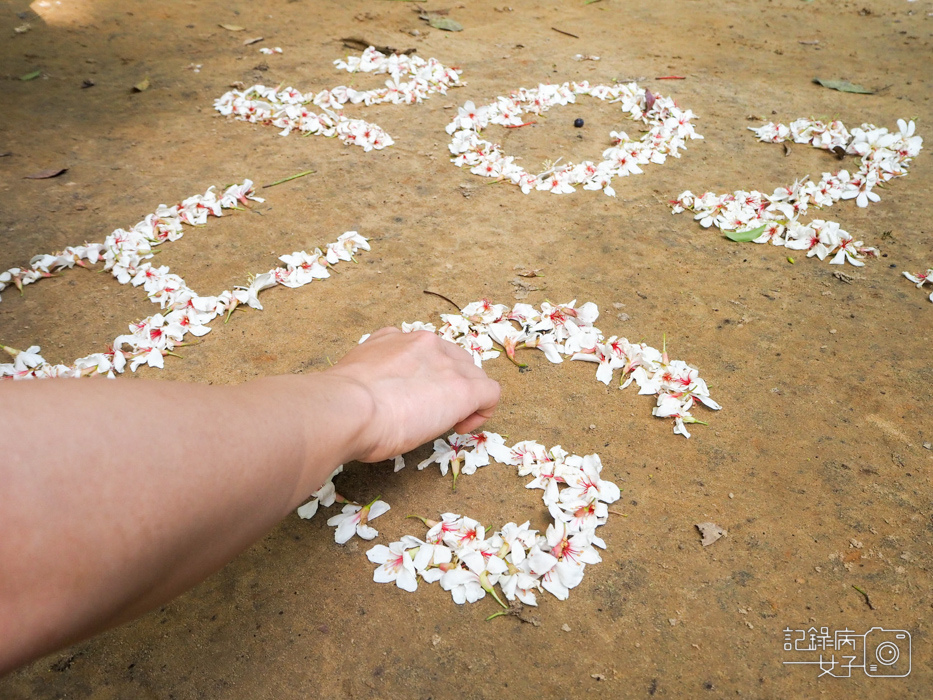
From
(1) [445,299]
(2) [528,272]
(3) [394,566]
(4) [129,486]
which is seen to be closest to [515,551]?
(3) [394,566]

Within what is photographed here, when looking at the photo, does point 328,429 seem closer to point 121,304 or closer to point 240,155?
point 121,304

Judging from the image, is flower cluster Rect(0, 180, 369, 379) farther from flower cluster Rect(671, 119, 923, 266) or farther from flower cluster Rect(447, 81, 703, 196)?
flower cluster Rect(671, 119, 923, 266)

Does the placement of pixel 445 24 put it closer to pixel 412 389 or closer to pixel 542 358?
pixel 542 358

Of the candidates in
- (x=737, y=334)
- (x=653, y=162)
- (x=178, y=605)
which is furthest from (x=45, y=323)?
(x=653, y=162)

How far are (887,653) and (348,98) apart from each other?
367 centimetres

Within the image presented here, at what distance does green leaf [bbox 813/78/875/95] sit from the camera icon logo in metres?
3.72

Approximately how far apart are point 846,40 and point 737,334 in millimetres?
3861

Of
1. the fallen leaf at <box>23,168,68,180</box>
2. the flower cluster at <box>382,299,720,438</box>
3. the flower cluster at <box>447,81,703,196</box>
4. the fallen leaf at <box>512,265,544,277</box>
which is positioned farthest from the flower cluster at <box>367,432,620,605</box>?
the fallen leaf at <box>23,168,68,180</box>

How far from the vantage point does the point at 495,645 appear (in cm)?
148

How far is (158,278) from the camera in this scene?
2.56m

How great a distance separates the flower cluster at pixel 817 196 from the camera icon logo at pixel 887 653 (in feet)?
5.19

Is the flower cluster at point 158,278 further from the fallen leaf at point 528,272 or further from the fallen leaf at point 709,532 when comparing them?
the fallen leaf at point 709,532

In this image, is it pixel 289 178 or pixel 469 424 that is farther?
pixel 289 178

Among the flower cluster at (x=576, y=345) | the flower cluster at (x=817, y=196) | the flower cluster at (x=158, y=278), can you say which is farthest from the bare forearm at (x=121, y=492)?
the flower cluster at (x=817, y=196)
